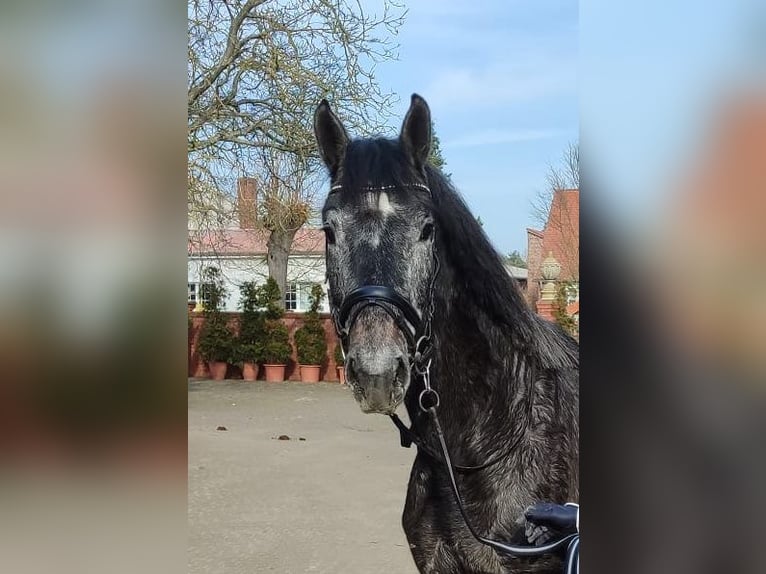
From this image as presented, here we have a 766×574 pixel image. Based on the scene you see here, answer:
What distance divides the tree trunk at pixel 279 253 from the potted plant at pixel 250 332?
0.11m

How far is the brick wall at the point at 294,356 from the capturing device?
256cm

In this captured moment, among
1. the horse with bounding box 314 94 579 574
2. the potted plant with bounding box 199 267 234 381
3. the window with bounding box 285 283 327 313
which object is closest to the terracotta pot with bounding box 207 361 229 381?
the potted plant with bounding box 199 267 234 381

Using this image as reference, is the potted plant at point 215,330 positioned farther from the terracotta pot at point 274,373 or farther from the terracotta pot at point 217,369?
the terracotta pot at point 274,373

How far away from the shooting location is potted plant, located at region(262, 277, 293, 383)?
7.46 feet

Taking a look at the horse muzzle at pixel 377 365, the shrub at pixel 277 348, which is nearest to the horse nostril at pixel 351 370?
the horse muzzle at pixel 377 365

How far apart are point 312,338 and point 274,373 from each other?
52 centimetres

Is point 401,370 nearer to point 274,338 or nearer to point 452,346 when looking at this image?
point 452,346
